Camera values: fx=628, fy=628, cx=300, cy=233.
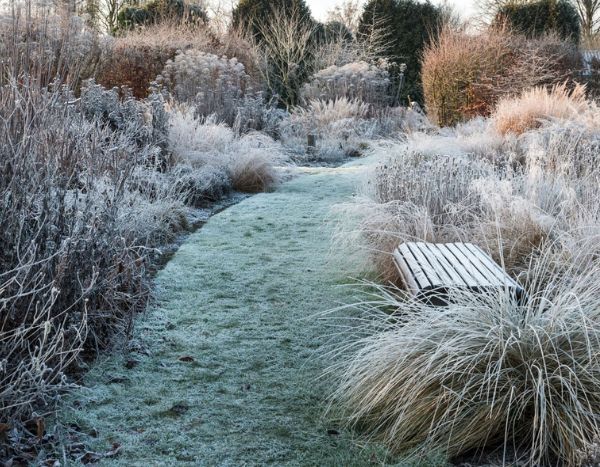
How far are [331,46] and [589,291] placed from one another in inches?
619

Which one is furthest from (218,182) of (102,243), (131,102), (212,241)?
(102,243)

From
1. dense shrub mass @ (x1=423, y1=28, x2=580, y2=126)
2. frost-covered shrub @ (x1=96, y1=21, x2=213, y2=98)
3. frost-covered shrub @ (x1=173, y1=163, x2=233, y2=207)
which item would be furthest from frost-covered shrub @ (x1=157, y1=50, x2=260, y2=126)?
dense shrub mass @ (x1=423, y1=28, x2=580, y2=126)

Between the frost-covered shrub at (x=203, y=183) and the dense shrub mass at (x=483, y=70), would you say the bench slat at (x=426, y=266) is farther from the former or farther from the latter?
the dense shrub mass at (x=483, y=70)

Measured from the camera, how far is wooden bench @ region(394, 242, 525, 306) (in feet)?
8.78

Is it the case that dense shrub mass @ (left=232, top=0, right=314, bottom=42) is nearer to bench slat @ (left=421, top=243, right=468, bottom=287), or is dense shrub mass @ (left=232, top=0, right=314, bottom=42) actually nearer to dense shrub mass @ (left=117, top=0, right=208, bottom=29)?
dense shrub mass @ (left=117, top=0, right=208, bottom=29)

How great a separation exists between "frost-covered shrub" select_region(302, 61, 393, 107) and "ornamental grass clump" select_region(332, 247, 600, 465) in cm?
1189

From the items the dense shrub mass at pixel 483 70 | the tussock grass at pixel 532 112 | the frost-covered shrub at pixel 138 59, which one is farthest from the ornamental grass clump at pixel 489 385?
the frost-covered shrub at pixel 138 59

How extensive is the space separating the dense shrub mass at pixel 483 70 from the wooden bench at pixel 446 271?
27.9 ft

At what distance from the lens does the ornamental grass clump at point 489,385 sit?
2086mm

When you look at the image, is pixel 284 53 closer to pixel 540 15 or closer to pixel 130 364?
pixel 540 15

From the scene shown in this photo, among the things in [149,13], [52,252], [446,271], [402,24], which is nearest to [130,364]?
[52,252]

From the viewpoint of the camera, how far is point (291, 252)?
4.74 meters

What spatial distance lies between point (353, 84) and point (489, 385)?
1271 cm

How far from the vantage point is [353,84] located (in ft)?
46.6
